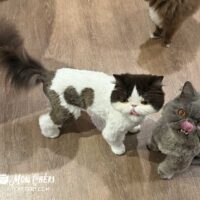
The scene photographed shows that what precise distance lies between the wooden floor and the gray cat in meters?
0.15

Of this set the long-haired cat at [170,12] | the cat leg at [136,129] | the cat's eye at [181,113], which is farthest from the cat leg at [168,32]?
the cat's eye at [181,113]

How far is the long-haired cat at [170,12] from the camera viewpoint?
1.69 meters

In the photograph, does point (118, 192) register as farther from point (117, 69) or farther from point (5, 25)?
point (5, 25)

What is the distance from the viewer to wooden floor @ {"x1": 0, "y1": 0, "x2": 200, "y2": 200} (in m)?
1.48

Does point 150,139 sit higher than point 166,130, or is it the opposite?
point 166,130

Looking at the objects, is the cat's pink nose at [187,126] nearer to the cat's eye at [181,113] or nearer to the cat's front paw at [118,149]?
the cat's eye at [181,113]

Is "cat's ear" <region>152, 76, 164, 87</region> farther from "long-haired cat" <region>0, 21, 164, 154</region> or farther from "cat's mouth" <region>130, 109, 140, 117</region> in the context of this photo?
"cat's mouth" <region>130, 109, 140, 117</region>

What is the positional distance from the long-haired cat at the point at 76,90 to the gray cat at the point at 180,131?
4.0 inches

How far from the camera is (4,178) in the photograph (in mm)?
1481

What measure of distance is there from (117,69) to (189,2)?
→ 0.50 m

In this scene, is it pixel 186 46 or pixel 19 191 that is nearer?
pixel 19 191

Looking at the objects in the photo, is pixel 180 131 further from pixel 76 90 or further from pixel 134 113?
pixel 76 90

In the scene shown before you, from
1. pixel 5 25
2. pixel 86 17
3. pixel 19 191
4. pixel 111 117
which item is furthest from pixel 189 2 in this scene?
pixel 19 191

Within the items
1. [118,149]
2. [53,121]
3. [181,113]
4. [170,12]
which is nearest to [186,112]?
[181,113]
